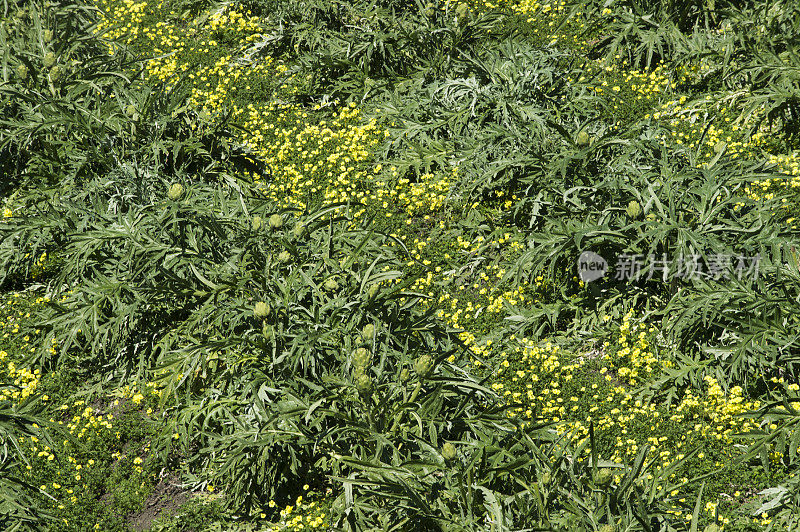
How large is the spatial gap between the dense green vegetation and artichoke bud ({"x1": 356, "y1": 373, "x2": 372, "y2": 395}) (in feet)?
0.45

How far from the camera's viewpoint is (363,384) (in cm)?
359

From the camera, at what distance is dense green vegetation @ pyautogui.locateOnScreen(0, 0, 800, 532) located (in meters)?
3.92

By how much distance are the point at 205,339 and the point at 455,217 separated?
90.0 inches

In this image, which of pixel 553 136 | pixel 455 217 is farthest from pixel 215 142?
pixel 553 136

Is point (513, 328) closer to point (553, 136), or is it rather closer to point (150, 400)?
point (553, 136)

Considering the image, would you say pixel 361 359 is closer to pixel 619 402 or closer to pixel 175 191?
pixel 619 402

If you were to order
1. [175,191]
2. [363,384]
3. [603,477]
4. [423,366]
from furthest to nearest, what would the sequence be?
[175,191]
[423,366]
[363,384]
[603,477]

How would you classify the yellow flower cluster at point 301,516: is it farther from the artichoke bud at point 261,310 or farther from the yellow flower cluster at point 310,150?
the yellow flower cluster at point 310,150

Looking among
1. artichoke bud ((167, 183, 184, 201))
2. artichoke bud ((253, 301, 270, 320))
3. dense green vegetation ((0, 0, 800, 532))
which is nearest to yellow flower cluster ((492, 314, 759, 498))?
dense green vegetation ((0, 0, 800, 532))

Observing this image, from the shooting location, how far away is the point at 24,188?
20.4ft

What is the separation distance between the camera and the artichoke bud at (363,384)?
357 centimetres

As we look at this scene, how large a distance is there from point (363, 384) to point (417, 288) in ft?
6.68

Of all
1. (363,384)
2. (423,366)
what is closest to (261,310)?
(363,384)

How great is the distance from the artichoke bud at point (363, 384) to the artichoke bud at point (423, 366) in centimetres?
25
